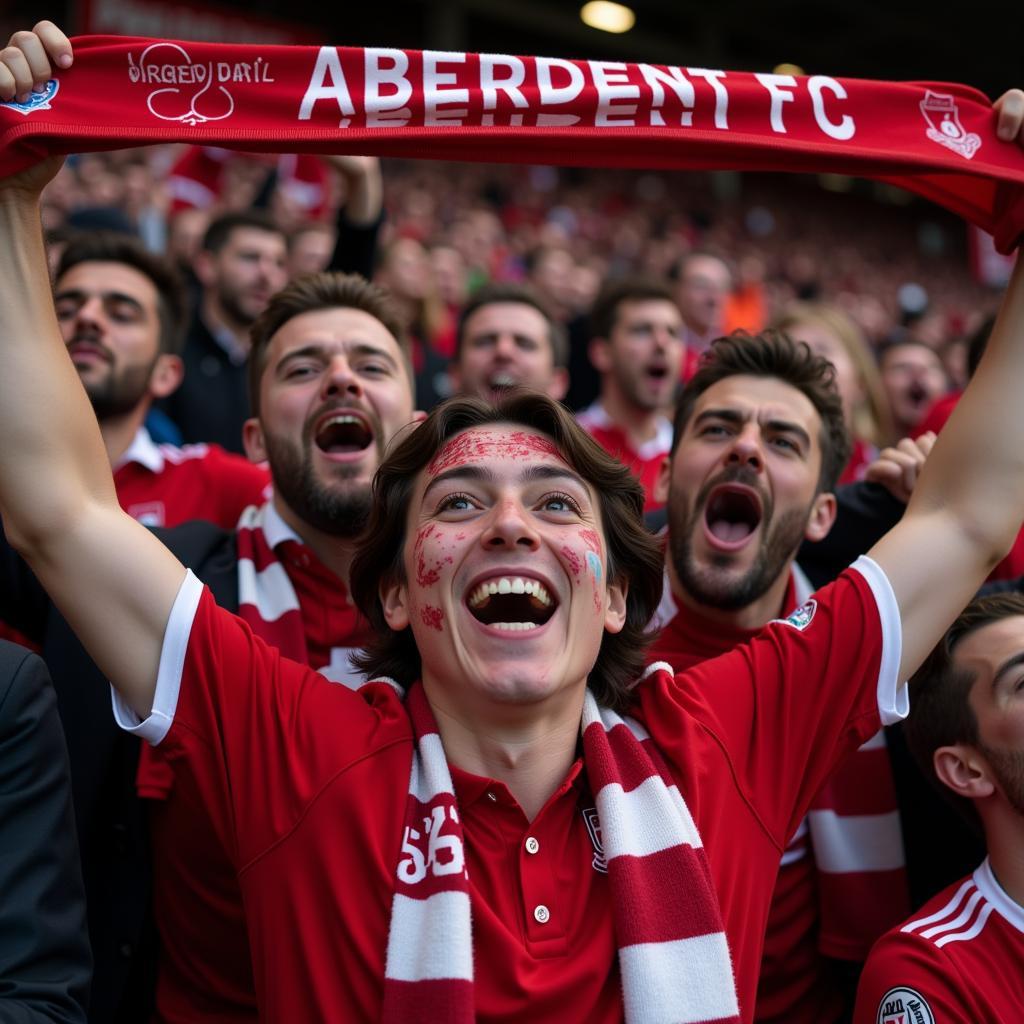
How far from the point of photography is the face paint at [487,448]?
2199mm

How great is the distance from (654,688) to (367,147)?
1159mm

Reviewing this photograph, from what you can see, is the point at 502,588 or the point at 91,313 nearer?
the point at 502,588

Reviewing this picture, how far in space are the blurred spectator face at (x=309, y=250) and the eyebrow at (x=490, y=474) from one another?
4.55m

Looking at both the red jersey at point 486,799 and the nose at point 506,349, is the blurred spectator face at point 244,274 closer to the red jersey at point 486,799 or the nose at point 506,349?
the nose at point 506,349

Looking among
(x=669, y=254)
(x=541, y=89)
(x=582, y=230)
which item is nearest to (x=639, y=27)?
(x=582, y=230)

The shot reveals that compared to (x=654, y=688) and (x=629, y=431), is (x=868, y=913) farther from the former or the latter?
(x=629, y=431)

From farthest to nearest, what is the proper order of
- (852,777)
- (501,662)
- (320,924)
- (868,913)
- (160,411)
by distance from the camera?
1. (160,411)
2. (852,777)
3. (868,913)
4. (501,662)
5. (320,924)

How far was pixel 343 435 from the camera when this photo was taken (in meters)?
2.96

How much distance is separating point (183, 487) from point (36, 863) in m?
1.85

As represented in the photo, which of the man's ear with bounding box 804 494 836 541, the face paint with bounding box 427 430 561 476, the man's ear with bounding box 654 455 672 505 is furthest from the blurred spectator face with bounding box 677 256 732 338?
the face paint with bounding box 427 430 561 476

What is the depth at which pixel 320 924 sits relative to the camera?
1848 mm

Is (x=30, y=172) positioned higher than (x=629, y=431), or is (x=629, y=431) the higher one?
(x=629, y=431)

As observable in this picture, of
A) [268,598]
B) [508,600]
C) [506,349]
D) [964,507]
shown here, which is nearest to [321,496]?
[268,598]

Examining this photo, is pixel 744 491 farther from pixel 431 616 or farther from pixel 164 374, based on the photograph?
pixel 164 374
